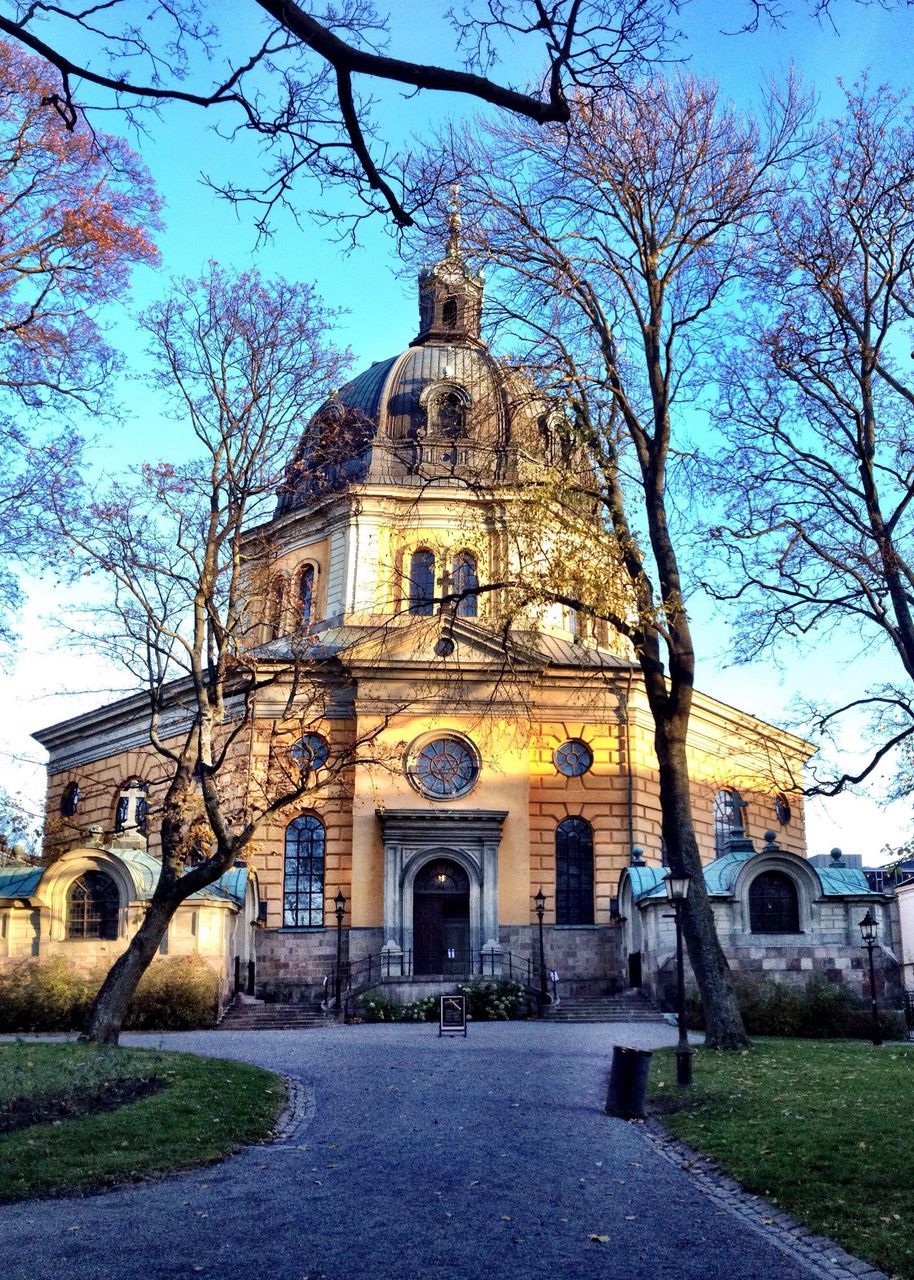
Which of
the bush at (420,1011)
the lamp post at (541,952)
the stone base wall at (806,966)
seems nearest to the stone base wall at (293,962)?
the bush at (420,1011)

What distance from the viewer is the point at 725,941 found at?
87.0 feet

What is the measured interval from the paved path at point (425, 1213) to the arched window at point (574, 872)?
18585mm

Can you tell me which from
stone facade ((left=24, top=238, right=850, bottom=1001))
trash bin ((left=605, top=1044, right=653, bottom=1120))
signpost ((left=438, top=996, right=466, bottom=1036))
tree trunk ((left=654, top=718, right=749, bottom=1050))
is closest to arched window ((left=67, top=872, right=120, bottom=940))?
stone facade ((left=24, top=238, right=850, bottom=1001))

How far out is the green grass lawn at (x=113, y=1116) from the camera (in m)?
9.79

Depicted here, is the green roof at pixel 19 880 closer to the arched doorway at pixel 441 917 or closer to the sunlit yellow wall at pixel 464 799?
the sunlit yellow wall at pixel 464 799

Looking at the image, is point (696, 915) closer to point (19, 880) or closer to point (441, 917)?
point (441, 917)

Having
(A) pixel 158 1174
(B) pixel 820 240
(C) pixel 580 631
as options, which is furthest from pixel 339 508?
(A) pixel 158 1174

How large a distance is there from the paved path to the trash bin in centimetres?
26

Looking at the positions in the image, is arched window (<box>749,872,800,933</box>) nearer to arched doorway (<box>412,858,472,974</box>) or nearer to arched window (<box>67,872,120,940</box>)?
arched doorway (<box>412,858,472,974</box>)

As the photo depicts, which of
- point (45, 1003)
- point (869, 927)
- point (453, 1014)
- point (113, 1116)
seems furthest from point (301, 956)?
point (113, 1116)

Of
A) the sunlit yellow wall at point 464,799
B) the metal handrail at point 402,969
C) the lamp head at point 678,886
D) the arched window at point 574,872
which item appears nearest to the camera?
the lamp head at point 678,886

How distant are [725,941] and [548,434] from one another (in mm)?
12088

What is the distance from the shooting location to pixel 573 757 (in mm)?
34031

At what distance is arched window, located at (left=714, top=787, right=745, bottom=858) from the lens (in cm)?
3781
